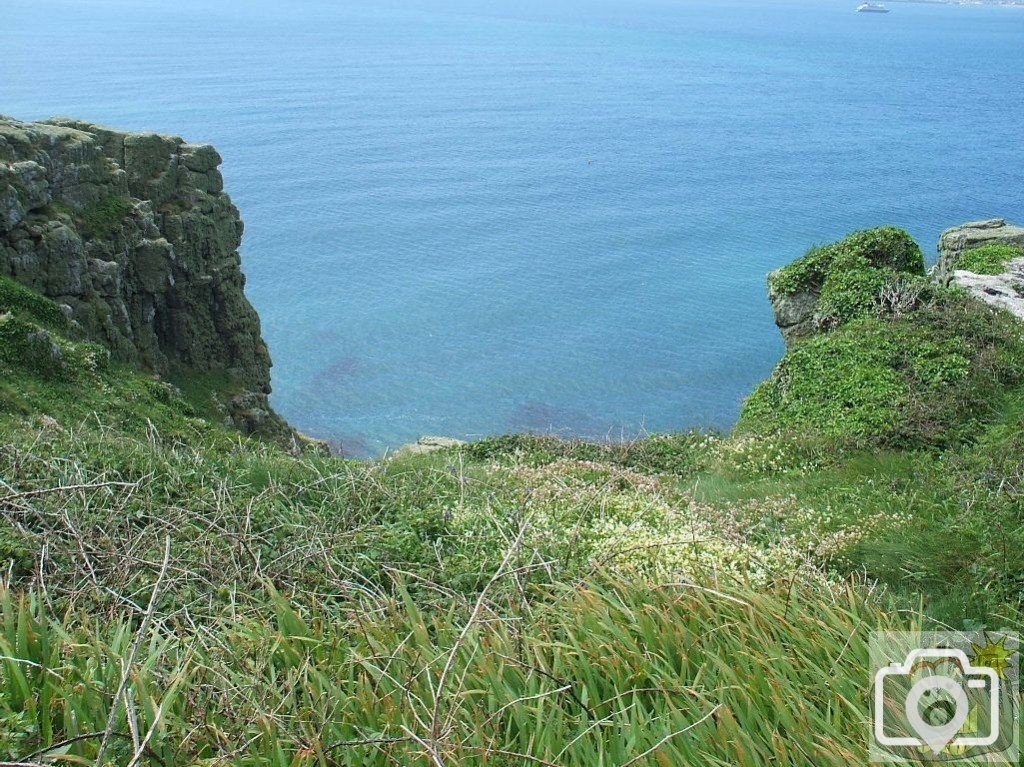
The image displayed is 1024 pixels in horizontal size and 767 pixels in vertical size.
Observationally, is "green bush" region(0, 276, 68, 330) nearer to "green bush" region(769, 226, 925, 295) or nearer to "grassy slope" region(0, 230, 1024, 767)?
"grassy slope" region(0, 230, 1024, 767)

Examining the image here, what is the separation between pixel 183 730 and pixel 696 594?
3.74m

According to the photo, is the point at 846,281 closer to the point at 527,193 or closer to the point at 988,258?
the point at 988,258

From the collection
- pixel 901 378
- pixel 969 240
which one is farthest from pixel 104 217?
pixel 969 240

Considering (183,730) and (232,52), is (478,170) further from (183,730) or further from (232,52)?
(183,730)

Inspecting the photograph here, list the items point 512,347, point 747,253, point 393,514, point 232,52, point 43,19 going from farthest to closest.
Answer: point 43,19 < point 232,52 < point 747,253 < point 512,347 < point 393,514

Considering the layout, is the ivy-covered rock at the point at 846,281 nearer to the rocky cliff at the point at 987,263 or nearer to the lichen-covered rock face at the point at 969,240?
the rocky cliff at the point at 987,263

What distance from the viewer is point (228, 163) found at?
8619cm

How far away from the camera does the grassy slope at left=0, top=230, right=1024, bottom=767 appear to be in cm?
538

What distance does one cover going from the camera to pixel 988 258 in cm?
2711

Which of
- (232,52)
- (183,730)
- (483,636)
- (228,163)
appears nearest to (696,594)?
(483,636)

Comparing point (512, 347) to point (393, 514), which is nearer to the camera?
point (393, 514)

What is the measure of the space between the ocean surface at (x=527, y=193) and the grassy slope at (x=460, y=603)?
23555 mm

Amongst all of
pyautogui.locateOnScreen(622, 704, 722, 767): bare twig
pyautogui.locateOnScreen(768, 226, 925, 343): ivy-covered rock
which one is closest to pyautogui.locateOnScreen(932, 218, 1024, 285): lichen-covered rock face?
pyautogui.locateOnScreen(768, 226, 925, 343): ivy-covered rock

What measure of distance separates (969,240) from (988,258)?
4082mm
